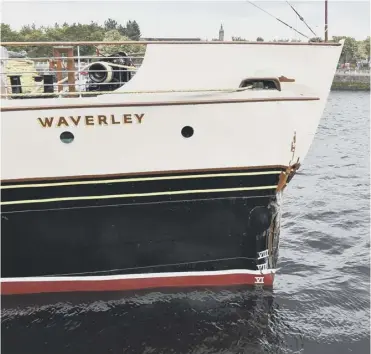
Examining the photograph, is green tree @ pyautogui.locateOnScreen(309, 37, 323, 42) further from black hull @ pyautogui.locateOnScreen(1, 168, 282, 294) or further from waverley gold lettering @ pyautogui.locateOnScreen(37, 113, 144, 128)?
waverley gold lettering @ pyautogui.locateOnScreen(37, 113, 144, 128)

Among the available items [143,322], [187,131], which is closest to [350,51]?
[187,131]

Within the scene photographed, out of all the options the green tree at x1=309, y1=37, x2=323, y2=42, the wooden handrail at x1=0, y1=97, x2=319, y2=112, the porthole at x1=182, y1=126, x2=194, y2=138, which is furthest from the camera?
the green tree at x1=309, y1=37, x2=323, y2=42

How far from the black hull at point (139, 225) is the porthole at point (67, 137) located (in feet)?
1.84

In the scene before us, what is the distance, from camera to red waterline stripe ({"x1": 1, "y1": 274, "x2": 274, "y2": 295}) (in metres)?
7.20

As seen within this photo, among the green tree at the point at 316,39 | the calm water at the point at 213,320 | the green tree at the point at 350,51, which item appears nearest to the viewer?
the calm water at the point at 213,320

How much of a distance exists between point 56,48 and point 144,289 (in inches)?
161

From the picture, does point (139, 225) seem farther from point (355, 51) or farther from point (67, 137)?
point (355, 51)

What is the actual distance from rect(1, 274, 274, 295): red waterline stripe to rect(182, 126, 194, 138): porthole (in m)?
2.30

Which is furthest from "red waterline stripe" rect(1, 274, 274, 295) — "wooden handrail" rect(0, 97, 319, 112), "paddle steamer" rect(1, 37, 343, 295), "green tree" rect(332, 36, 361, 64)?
"green tree" rect(332, 36, 361, 64)

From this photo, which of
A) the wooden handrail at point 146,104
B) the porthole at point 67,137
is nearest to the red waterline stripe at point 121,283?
the porthole at point 67,137

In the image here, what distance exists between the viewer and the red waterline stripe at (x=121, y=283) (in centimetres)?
720

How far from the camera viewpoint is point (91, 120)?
20.6 feet

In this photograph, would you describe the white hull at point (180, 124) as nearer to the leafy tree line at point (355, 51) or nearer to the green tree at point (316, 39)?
the green tree at point (316, 39)

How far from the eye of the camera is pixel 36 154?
251 inches
